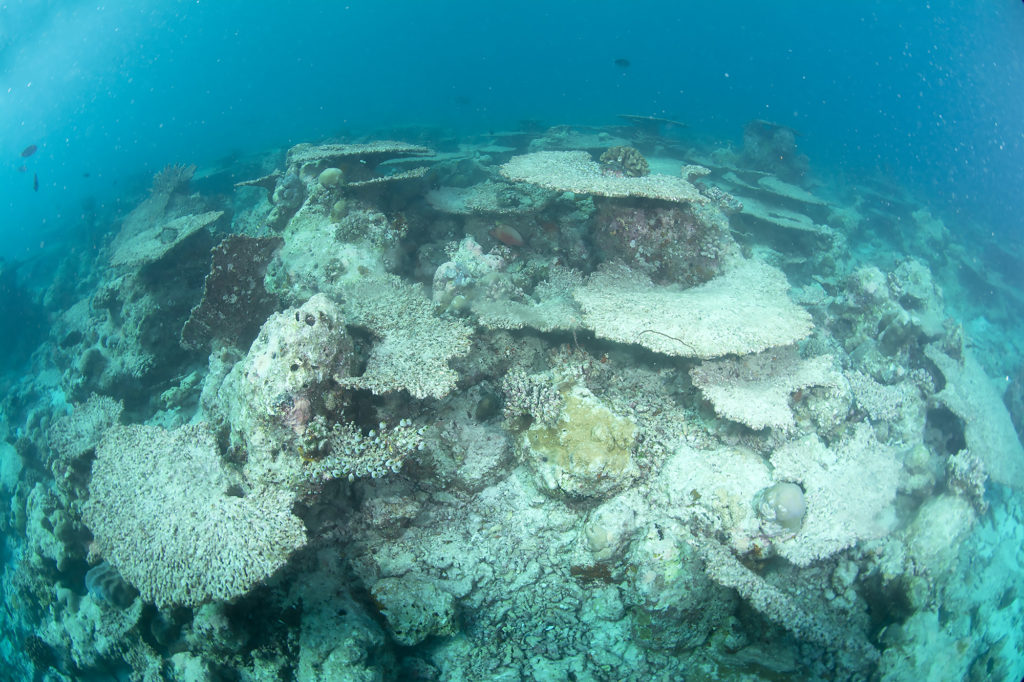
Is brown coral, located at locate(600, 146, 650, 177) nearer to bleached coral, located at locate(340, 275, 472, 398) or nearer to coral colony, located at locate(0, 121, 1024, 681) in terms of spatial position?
coral colony, located at locate(0, 121, 1024, 681)

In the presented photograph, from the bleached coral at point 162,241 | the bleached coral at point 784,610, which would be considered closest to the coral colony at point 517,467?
the bleached coral at point 784,610

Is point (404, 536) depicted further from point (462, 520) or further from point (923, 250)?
point (923, 250)

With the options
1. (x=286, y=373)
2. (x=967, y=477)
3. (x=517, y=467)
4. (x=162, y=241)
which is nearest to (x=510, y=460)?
(x=517, y=467)

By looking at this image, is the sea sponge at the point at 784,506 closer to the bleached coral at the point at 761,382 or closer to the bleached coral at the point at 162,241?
the bleached coral at the point at 761,382

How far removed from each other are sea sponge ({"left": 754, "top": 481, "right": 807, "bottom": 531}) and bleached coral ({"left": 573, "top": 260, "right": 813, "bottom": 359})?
1.33 meters

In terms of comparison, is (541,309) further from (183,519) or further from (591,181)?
(183,519)

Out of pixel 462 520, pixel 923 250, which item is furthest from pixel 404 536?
pixel 923 250

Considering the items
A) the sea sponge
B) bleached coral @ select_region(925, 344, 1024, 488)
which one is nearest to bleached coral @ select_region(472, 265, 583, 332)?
the sea sponge

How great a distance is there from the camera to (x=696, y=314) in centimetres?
497

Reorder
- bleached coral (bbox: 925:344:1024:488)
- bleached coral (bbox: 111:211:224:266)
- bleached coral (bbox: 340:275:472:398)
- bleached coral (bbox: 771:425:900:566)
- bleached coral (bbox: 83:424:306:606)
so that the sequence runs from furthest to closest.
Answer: bleached coral (bbox: 111:211:224:266) < bleached coral (bbox: 925:344:1024:488) < bleached coral (bbox: 771:425:900:566) < bleached coral (bbox: 340:275:472:398) < bleached coral (bbox: 83:424:306:606)

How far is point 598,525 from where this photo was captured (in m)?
3.88

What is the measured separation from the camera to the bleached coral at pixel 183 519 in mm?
3236

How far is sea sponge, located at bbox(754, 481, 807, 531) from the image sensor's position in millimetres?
4031

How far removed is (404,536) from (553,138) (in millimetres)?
15797
